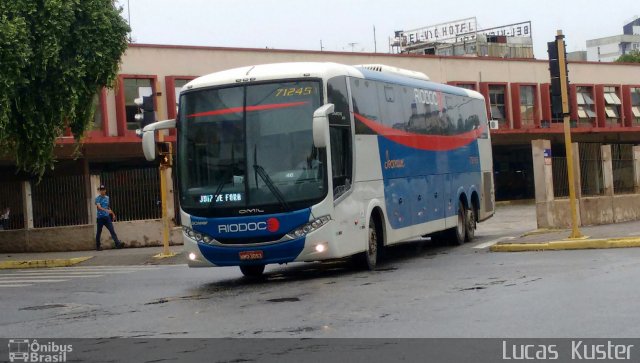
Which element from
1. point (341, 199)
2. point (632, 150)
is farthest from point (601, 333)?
point (632, 150)

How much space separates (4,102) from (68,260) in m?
4.43

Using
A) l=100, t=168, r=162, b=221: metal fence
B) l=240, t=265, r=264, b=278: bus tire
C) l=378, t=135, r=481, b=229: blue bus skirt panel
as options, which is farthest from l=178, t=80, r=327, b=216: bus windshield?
l=100, t=168, r=162, b=221: metal fence

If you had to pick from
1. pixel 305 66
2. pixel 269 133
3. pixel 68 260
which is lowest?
pixel 68 260

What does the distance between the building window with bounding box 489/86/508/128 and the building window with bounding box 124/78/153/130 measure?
67.5 ft

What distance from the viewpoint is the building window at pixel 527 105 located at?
54688mm

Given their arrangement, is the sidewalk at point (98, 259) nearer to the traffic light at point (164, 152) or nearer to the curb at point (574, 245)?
the traffic light at point (164, 152)

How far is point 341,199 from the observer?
16.2 meters

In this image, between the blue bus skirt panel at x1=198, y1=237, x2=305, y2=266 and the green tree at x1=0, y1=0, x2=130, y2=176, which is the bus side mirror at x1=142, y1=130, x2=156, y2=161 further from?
the green tree at x1=0, y1=0, x2=130, y2=176

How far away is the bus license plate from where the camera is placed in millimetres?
15836

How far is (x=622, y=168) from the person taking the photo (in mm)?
31219

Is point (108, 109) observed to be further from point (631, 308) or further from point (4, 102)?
point (631, 308)

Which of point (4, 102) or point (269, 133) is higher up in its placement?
point (4, 102)

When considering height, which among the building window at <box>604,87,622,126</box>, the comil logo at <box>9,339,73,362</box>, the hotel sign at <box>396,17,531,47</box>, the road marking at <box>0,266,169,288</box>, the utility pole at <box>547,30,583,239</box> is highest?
the hotel sign at <box>396,17,531,47</box>

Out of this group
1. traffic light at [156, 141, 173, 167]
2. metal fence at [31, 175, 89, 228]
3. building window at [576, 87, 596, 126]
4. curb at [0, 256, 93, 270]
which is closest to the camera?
traffic light at [156, 141, 173, 167]
